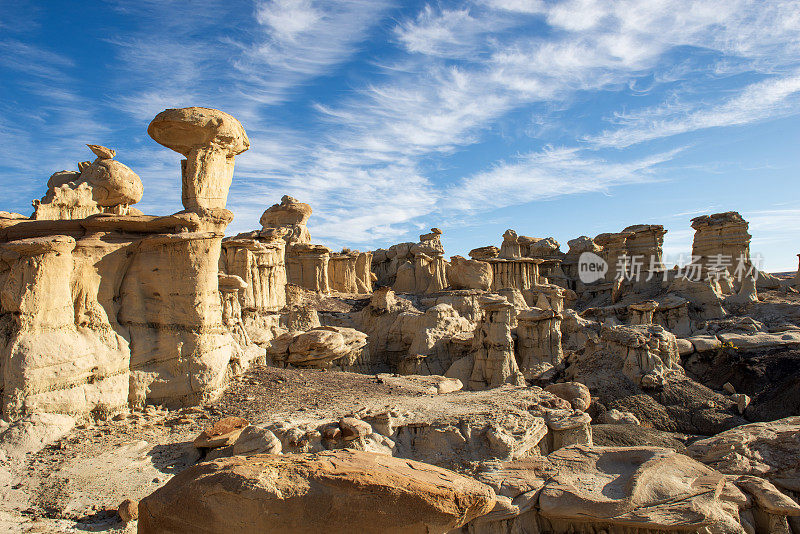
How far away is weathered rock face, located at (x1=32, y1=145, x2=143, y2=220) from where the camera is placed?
32.0 ft

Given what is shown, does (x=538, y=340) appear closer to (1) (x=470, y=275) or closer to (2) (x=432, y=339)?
(2) (x=432, y=339)

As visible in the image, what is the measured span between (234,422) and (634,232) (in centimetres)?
3141

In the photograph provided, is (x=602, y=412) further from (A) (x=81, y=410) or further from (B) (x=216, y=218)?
(A) (x=81, y=410)

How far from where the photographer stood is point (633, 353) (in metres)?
15.0

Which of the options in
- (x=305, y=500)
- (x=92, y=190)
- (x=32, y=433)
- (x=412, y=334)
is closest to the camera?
(x=305, y=500)

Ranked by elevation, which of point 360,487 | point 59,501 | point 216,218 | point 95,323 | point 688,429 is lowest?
point 688,429

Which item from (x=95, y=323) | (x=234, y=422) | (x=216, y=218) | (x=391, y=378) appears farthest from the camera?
(x=391, y=378)

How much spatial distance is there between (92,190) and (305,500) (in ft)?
28.1

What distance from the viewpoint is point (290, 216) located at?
26297mm

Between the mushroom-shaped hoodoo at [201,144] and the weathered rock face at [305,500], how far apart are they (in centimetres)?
638

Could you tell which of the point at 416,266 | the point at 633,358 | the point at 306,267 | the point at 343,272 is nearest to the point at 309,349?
the point at 633,358

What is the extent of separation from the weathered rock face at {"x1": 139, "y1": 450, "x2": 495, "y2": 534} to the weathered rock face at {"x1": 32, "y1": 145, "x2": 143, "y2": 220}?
7.48 m

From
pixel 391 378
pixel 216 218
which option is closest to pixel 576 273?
pixel 391 378

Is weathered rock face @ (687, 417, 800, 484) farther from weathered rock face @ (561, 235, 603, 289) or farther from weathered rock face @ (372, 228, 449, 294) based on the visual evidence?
weathered rock face @ (561, 235, 603, 289)
